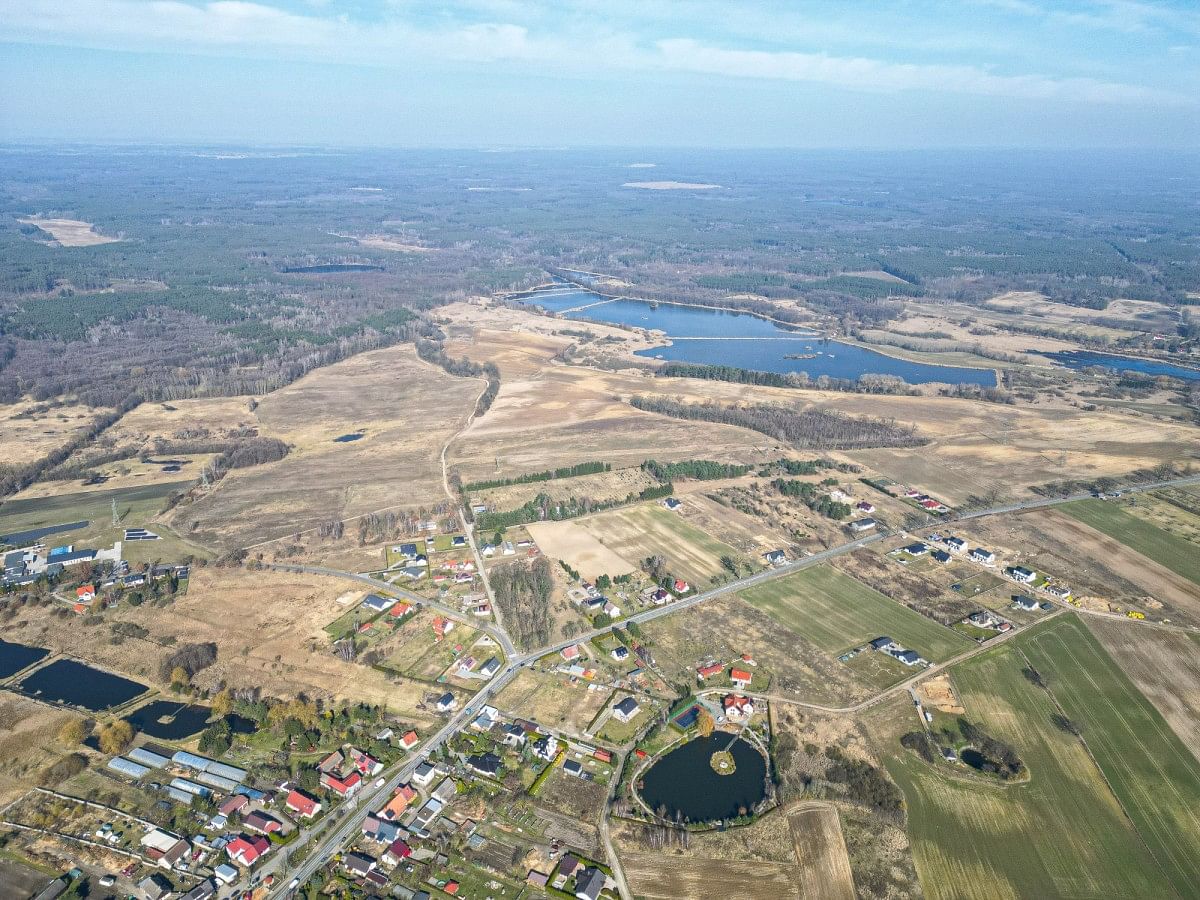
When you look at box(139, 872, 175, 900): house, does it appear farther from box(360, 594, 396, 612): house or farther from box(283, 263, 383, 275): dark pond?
box(283, 263, 383, 275): dark pond

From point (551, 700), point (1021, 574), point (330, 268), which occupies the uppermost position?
point (330, 268)

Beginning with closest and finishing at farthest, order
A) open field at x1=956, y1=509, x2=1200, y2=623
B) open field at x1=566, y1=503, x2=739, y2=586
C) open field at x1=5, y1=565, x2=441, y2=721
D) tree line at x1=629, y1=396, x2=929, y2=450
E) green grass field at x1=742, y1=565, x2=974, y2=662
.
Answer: open field at x1=5, y1=565, x2=441, y2=721
green grass field at x1=742, y1=565, x2=974, y2=662
open field at x1=956, y1=509, x2=1200, y2=623
open field at x1=566, y1=503, x2=739, y2=586
tree line at x1=629, y1=396, x2=929, y2=450

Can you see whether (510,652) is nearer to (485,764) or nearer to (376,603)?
(485,764)

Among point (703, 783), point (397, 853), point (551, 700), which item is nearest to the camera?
point (397, 853)

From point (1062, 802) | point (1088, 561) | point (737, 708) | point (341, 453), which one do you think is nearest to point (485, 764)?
point (737, 708)

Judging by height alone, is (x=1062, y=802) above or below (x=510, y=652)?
above

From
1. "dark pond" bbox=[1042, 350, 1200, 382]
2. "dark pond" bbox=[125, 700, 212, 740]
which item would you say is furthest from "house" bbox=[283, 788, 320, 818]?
"dark pond" bbox=[1042, 350, 1200, 382]

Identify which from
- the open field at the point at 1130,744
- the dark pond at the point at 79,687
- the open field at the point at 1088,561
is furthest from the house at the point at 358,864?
the open field at the point at 1088,561
